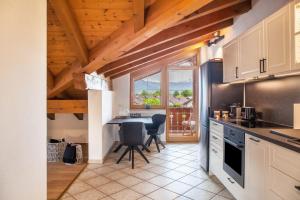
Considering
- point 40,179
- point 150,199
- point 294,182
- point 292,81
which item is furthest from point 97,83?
point 294,182

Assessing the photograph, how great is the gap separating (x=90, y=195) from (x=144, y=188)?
75 cm

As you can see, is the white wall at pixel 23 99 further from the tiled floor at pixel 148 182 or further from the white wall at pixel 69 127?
the white wall at pixel 69 127

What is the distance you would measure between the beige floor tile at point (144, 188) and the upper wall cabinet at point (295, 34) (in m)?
2.31

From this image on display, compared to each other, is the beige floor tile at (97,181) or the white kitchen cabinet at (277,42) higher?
the white kitchen cabinet at (277,42)

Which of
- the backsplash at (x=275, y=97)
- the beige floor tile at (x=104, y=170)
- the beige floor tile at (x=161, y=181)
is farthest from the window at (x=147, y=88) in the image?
the backsplash at (x=275, y=97)

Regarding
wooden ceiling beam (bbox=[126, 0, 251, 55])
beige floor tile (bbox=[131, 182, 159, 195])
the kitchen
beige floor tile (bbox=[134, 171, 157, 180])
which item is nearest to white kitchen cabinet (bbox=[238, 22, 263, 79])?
the kitchen

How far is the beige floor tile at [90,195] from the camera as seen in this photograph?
9.32 feet

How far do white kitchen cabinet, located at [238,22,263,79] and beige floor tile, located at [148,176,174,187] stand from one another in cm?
190

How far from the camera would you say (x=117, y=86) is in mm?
6086

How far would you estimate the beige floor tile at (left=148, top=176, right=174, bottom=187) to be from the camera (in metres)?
3.33

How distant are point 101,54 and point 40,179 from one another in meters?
1.72

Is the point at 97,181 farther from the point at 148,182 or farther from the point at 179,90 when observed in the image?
the point at 179,90

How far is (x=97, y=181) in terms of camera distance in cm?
341

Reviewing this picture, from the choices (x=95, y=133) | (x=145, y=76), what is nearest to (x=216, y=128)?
(x=95, y=133)
